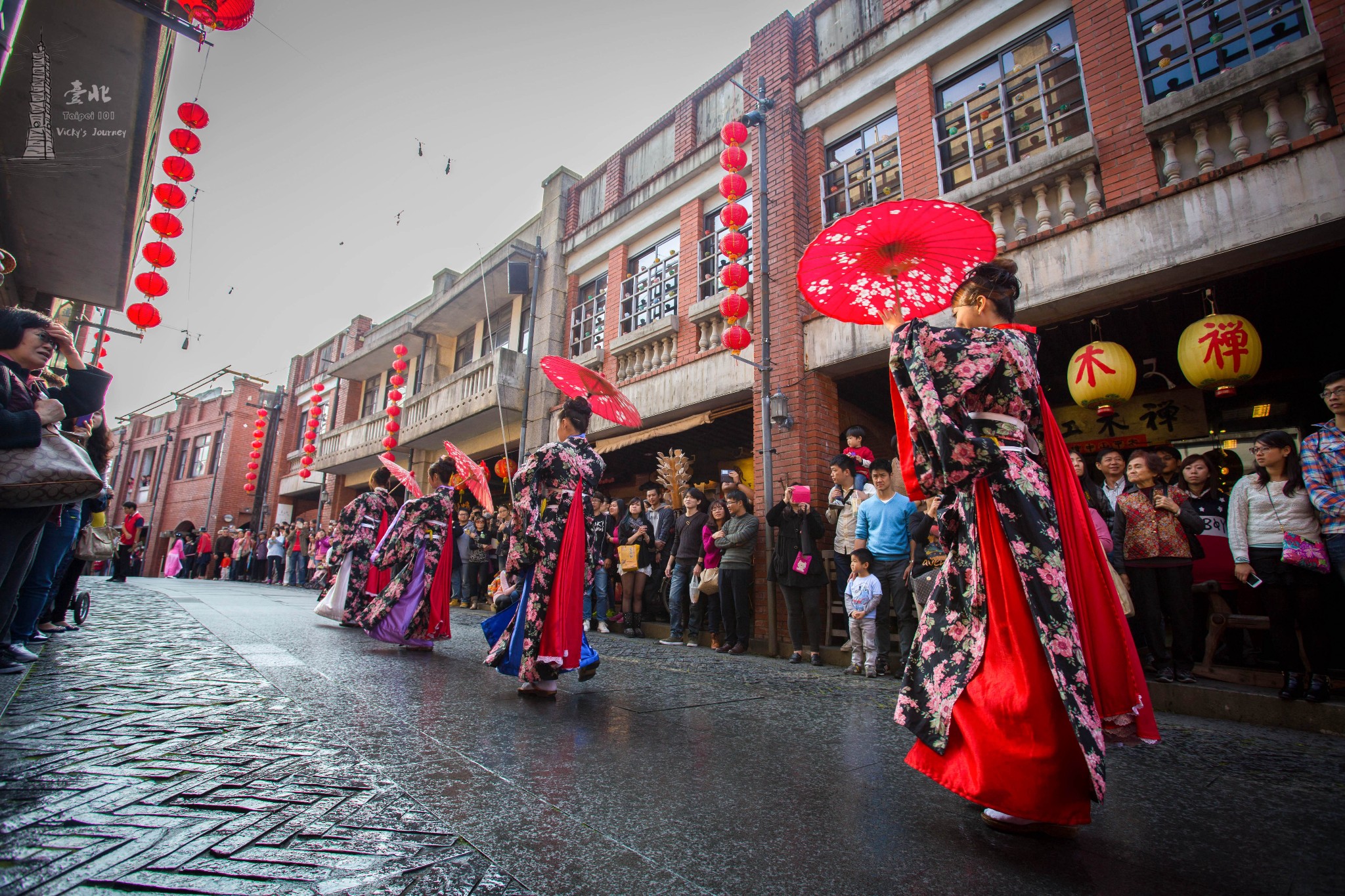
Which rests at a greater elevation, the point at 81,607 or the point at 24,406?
the point at 24,406

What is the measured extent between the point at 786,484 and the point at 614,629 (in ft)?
11.3

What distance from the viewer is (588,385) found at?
4.91 meters

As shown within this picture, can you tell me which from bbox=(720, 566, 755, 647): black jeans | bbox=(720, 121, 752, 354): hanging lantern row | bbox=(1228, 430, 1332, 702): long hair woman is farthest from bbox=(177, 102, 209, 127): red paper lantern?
bbox=(1228, 430, 1332, 702): long hair woman

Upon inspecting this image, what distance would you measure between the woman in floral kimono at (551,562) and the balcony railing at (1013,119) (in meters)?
5.62

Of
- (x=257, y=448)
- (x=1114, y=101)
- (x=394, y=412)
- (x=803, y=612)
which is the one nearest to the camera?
(x=1114, y=101)

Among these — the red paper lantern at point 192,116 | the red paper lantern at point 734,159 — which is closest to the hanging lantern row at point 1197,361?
the red paper lantern at point 734,159

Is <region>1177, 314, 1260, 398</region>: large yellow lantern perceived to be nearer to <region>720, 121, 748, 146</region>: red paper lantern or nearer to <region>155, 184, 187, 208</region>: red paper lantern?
<region>720, 121, 748, 146</region>: red paper lantern

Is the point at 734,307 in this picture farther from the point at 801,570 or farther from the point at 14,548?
the point at 14,548

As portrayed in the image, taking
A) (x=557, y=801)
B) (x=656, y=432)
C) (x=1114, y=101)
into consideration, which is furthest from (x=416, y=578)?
(x=1114, y=101)

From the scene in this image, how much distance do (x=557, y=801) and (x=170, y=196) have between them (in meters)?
9.96

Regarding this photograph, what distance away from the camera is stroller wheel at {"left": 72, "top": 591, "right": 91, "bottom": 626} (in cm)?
562

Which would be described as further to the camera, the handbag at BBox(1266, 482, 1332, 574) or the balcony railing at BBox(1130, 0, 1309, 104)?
the balcony railing at BBox(1130, 0, 1309, 104)

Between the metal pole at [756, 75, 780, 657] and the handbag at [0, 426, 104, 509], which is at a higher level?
the metal pole at [756, 75, 780, 657]

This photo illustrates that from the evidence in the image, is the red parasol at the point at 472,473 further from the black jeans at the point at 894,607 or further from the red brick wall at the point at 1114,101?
the red brick wall at the point at 1114,101
